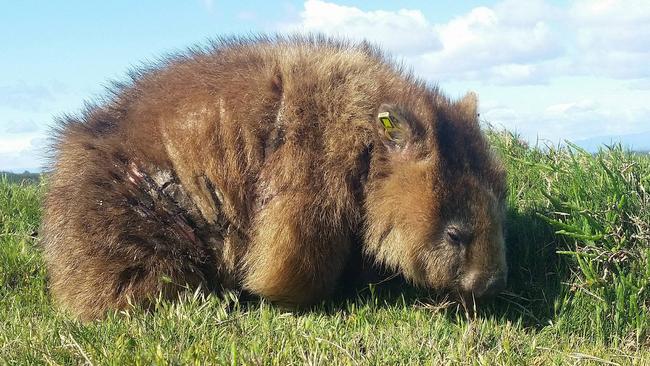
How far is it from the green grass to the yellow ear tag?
3.75ft

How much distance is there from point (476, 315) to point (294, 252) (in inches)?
54.0

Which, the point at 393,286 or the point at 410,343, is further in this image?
the point at 393,286

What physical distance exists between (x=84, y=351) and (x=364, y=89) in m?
2.75

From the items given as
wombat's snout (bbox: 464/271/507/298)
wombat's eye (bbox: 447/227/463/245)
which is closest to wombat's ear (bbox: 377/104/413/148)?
wombat's eye (bbox: 447/227/463/245)

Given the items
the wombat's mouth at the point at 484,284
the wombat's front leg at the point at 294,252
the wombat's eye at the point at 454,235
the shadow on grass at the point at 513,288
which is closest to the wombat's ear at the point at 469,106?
the shadow on grass at the point at 513,288

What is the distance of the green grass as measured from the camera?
4.04 metres

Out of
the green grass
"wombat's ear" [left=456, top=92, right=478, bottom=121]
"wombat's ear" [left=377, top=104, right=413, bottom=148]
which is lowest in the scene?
the green grass

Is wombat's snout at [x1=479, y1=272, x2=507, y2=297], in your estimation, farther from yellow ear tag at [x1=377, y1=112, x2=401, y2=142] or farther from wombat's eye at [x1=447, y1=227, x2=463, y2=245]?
yellow ear tag at [x1=377, y1=112, x2=401, y2=142]

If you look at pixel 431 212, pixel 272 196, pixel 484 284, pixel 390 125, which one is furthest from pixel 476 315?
pixel 272 196

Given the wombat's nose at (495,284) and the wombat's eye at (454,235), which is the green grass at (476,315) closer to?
the wombat's nose at (495,284)

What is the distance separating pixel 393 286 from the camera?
571cm

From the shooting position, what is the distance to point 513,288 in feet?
18.4

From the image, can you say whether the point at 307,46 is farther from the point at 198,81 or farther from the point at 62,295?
the point at 62,295

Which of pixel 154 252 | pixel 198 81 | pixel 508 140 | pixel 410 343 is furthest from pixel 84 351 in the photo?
pixel 508 140
